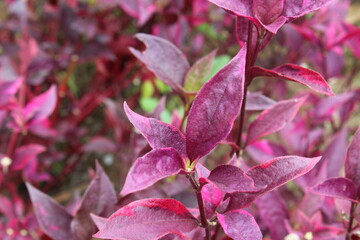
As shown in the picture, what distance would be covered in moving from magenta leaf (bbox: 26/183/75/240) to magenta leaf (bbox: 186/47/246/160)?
11.4 inches

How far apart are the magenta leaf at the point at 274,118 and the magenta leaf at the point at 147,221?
22 centimetres

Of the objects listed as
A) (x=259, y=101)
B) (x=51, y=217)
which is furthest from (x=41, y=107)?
(x=259, y=101)

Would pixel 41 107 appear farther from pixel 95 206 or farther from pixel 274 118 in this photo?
pixel 274 118

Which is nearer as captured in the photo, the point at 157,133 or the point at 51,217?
the point at 157,133

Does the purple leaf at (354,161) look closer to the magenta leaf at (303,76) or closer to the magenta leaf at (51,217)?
the magenta leaf at (303,76)

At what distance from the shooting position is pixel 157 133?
1.44ft

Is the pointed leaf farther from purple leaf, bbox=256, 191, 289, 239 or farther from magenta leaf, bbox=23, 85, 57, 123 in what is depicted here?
magenta leaf, bbox=23, 85, 57, 123

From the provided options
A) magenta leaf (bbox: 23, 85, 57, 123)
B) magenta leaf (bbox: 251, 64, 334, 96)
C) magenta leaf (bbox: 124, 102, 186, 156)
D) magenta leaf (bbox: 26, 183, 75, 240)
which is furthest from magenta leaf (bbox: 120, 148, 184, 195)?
magenta leaf (bbox: 23, 85, 57, 123)

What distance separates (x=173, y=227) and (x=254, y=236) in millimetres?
90

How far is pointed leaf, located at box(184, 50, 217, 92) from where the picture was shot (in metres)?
0.64

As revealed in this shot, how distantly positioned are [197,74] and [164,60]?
0.18ft

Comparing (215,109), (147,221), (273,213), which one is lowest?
(273,213)

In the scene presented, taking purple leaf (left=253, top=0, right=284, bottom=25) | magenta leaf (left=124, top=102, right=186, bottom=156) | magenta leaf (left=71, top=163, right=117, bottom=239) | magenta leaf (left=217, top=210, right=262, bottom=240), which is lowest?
magenta leaf (left=71, top=163, right=117, bottom=239)

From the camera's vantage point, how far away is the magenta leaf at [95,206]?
602 mm
